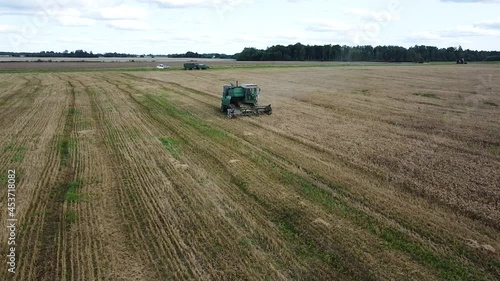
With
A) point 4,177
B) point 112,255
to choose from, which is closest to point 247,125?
point 4,177

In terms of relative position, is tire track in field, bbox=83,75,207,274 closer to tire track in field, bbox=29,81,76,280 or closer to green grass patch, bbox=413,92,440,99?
tire track in field, bbox=29,81,76,280

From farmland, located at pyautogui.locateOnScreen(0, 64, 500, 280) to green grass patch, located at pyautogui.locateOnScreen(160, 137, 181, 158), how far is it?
87mm

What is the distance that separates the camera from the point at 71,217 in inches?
378

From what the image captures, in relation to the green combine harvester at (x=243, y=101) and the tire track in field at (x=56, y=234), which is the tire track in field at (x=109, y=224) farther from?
the green combine harvester at (x=243, y=101)

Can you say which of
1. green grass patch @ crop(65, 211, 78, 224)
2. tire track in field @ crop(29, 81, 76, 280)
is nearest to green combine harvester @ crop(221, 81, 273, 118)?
tire track in field @ crop(29, 81, 76, 280)

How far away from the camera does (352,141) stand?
16625mm

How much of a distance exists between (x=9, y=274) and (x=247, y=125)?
45.7ft

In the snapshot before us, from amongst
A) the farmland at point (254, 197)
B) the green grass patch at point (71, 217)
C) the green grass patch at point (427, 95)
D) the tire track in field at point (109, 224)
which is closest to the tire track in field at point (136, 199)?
the farmland at point (254, 197)

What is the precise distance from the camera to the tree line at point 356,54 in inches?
5930

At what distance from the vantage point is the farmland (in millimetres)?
7750

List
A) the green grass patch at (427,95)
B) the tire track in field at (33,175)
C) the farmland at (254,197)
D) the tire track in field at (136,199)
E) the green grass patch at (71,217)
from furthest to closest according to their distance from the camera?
1. the green grass patch at (427,95)
2. the green grass patch at (71,217)
3. the tire track in field at (136,199)
4. the tire track in field at (33,175)
5. the farmland at (254,197)

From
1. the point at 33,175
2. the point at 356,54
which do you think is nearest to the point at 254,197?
the point at 33,175

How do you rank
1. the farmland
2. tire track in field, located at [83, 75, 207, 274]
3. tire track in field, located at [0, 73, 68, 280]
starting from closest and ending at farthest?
1. the farmland
2. tire track in field, located at [0, 73, 68, 280]
3. tire track in field, located at [83, 75, 207, 274]

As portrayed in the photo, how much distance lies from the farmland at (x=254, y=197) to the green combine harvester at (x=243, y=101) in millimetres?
1203
